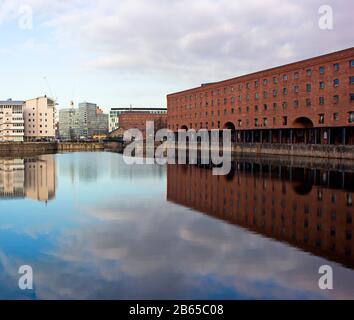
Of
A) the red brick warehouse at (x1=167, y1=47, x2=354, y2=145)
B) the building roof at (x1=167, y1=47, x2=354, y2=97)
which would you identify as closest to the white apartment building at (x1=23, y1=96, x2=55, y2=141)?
the red brick warehouse at (x1=167, y1=47, x2=354, y2=145)

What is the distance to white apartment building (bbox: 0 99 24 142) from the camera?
144 metres

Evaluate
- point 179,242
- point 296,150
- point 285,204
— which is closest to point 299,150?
point 296,150

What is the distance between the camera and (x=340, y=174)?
46156 mm

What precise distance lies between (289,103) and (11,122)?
342 feet

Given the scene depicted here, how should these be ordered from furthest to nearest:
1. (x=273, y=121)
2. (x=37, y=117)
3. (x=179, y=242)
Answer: (x=37, y=117) < (x=273, y=121) < (x=179, y=242)

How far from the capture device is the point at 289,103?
8256 centimetres

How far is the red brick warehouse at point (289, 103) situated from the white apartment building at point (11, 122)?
6841 centimetres

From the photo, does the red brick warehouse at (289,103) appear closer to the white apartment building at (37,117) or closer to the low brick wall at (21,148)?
the low brick wall at (21,148)

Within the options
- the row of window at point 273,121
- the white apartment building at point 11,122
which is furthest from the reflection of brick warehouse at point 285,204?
the white apartment building at point 11,122

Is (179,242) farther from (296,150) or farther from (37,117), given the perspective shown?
(37,117)

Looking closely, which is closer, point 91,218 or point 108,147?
point 91,218
